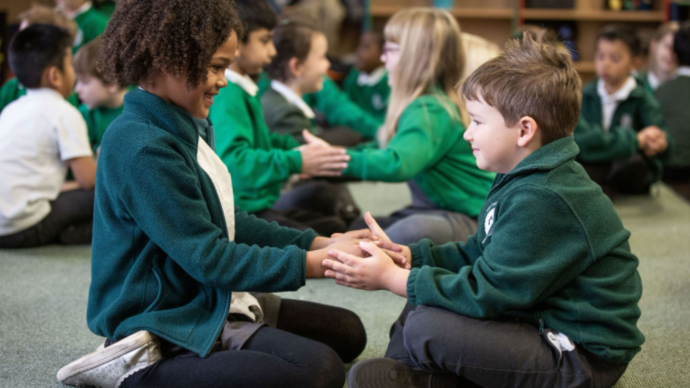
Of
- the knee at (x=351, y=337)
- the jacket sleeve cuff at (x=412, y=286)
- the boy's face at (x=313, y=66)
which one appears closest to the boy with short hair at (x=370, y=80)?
the boy's face at (x=313, y=66)

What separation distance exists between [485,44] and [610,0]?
378cm

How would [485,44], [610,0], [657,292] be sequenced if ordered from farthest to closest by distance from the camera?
[610,0] < [485,44] < [657,292]

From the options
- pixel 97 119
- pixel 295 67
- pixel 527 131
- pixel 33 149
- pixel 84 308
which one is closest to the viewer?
pixel 527 131

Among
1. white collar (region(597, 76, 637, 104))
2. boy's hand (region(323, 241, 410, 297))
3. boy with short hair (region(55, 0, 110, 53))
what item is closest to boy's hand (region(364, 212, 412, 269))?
boy's hand (region(323, 241, 410, 297))

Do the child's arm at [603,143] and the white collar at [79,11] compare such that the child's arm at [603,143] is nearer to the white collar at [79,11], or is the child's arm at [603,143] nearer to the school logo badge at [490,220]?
the school logo badge at [490,220]

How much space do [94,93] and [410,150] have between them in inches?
52.3

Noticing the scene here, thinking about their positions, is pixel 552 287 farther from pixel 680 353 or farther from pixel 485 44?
pixel 485 44

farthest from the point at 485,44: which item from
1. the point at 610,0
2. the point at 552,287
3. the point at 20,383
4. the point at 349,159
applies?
the point at 610,0

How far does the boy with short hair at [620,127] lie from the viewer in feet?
9.46

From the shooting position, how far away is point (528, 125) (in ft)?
3.61

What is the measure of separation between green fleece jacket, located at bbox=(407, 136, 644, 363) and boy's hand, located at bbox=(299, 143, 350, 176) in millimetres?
778

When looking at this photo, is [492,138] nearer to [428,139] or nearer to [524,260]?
[524,260]

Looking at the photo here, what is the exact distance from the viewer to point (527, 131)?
43.6 inches

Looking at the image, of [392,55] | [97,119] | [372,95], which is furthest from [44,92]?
[372,95]
